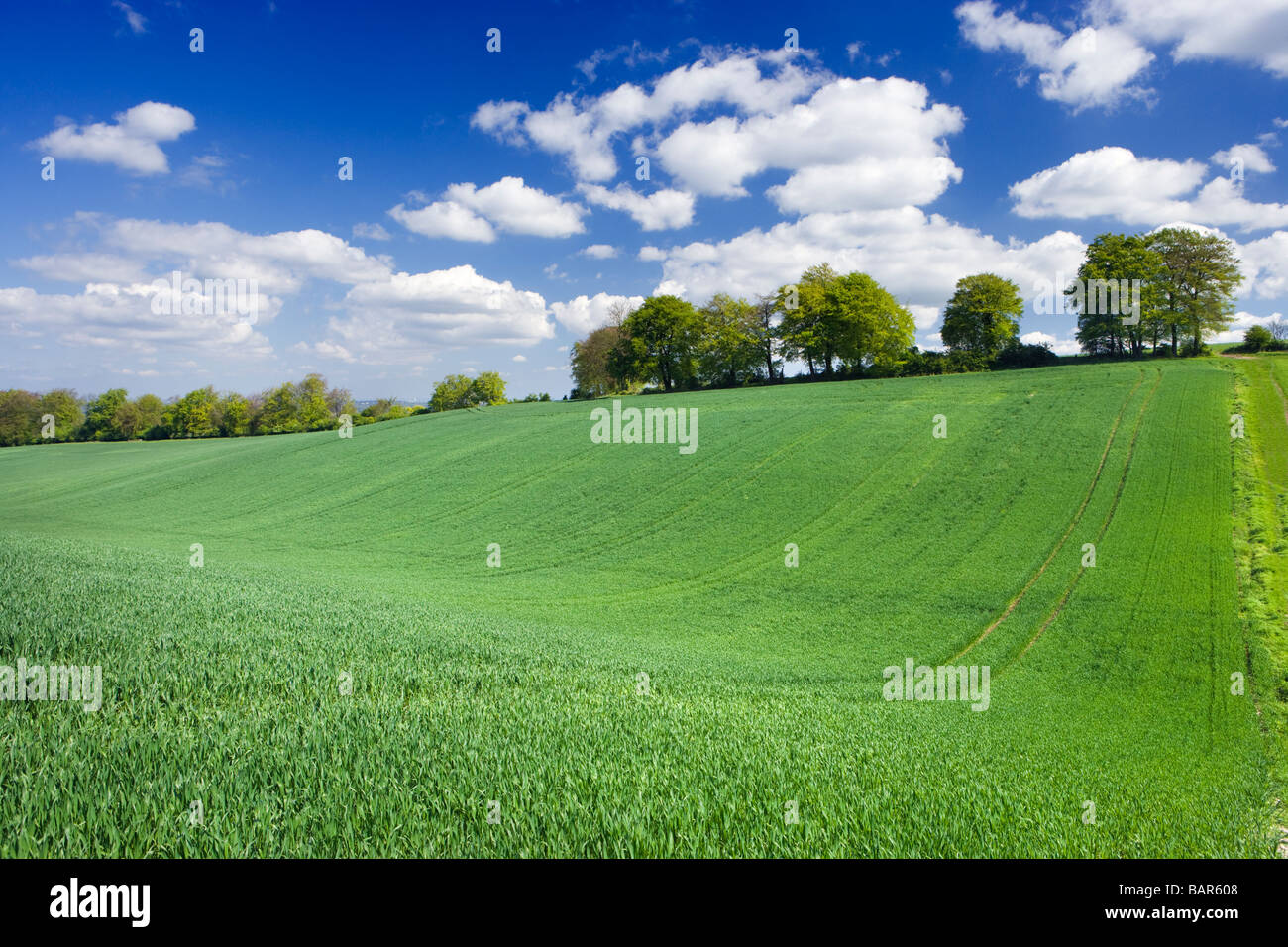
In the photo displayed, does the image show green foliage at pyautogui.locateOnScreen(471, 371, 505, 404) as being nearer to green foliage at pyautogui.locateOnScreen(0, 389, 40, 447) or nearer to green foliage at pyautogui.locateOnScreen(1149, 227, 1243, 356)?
green foliage at pyautogui.locateOnScreen(0, 389, 40, 447)

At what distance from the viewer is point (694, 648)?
1741cm

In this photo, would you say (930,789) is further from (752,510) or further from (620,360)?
(620,360)

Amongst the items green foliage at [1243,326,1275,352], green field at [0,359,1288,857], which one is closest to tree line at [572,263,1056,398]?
green foliage at [1243,326,1275,352]

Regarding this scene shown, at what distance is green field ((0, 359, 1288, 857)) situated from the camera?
4.84m

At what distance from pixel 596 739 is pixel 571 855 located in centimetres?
226

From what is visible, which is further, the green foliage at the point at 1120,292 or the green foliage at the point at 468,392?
the green foliage at the point at 468,392

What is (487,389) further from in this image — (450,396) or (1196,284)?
(1196,284)

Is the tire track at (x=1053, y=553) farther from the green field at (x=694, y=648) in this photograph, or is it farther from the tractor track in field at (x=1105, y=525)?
the tractor track in field at (x=1105, y=525)

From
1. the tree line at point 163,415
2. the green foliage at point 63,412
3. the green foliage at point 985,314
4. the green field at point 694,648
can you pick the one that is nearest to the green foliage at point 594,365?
the tree line at point 163,415

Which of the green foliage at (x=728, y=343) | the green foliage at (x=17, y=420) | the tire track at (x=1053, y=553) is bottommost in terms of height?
the tire track at (x=1053, y=553)

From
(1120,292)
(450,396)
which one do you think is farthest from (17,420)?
(1120,292)

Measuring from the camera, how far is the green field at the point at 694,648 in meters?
4.84

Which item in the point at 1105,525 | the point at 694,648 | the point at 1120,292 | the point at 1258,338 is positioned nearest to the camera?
the point at 694,648
